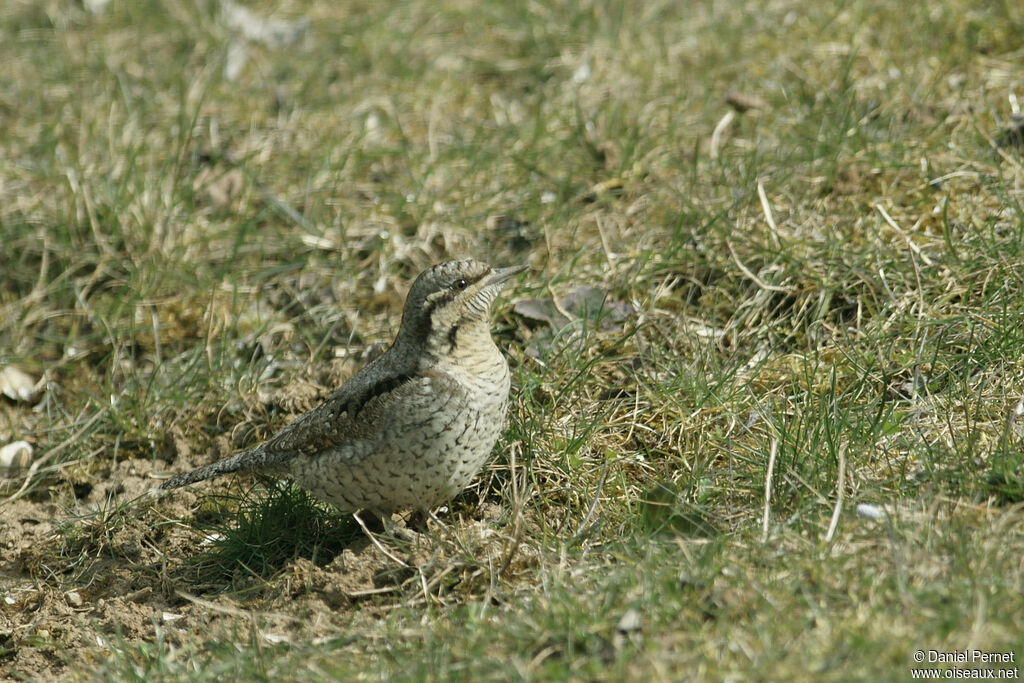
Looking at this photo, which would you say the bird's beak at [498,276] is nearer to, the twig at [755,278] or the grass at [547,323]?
the grass at [547,323]

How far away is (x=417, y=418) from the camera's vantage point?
3.76 metres

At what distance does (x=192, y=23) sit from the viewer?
7.21 meters

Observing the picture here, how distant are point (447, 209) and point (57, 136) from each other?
2593mm

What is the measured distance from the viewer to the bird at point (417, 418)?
375 centimetres

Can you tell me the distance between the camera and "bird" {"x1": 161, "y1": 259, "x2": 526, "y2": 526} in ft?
12.3

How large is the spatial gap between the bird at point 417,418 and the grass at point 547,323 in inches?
8.7

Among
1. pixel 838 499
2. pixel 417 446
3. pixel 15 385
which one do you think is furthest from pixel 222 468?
pixel 838 499

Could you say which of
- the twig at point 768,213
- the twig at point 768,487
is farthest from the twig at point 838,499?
the twig at point 768,213

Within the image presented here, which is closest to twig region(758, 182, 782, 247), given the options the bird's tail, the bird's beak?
the bird's beak

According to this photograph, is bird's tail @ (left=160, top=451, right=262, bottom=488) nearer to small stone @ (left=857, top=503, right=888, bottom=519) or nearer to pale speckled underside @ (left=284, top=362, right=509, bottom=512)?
pale speckled underside @ (left=284, top=362, right=509, bottom=512)

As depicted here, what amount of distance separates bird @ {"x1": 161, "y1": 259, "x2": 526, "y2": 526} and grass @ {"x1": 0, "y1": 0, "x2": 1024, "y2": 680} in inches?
8.7

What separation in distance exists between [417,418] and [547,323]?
1348 millimetres

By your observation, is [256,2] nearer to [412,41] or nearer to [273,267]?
[412,41]

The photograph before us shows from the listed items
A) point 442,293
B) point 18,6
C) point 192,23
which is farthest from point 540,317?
point 18,6
